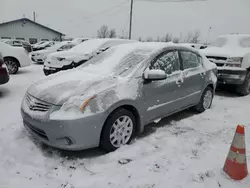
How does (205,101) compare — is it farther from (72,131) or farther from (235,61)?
(72,131)

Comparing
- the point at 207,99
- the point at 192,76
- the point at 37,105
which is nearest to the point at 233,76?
the point at 207,99

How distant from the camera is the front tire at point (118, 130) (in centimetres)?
288

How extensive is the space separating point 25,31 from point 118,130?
34598mm

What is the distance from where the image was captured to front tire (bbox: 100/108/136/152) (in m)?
2.88

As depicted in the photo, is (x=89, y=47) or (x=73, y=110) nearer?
(x=73, y=110)

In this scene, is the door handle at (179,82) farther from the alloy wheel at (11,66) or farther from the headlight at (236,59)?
the alloy wheel at (11,66)

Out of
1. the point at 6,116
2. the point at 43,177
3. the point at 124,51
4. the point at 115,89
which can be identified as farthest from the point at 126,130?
the point at 6,116

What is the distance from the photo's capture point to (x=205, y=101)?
4945 mm

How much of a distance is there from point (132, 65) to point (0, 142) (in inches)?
92.4

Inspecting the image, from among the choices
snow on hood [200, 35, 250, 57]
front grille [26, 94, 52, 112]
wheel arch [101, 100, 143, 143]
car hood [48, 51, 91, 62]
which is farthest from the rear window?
front grille [26, 94, 52, 112]

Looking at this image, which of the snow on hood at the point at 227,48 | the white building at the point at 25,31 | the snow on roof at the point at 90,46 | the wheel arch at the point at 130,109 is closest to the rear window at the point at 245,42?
the snow on hood at the point at 227,48

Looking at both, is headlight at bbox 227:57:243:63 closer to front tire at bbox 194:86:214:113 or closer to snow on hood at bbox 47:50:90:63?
front tire at bbox 194:86:214:113

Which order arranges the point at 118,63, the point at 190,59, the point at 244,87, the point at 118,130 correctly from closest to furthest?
the point at 118,130 → the point at 118,63 → the point at 190,59 → the point at 244,87

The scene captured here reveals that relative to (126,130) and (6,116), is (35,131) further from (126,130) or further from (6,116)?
(6,116)
